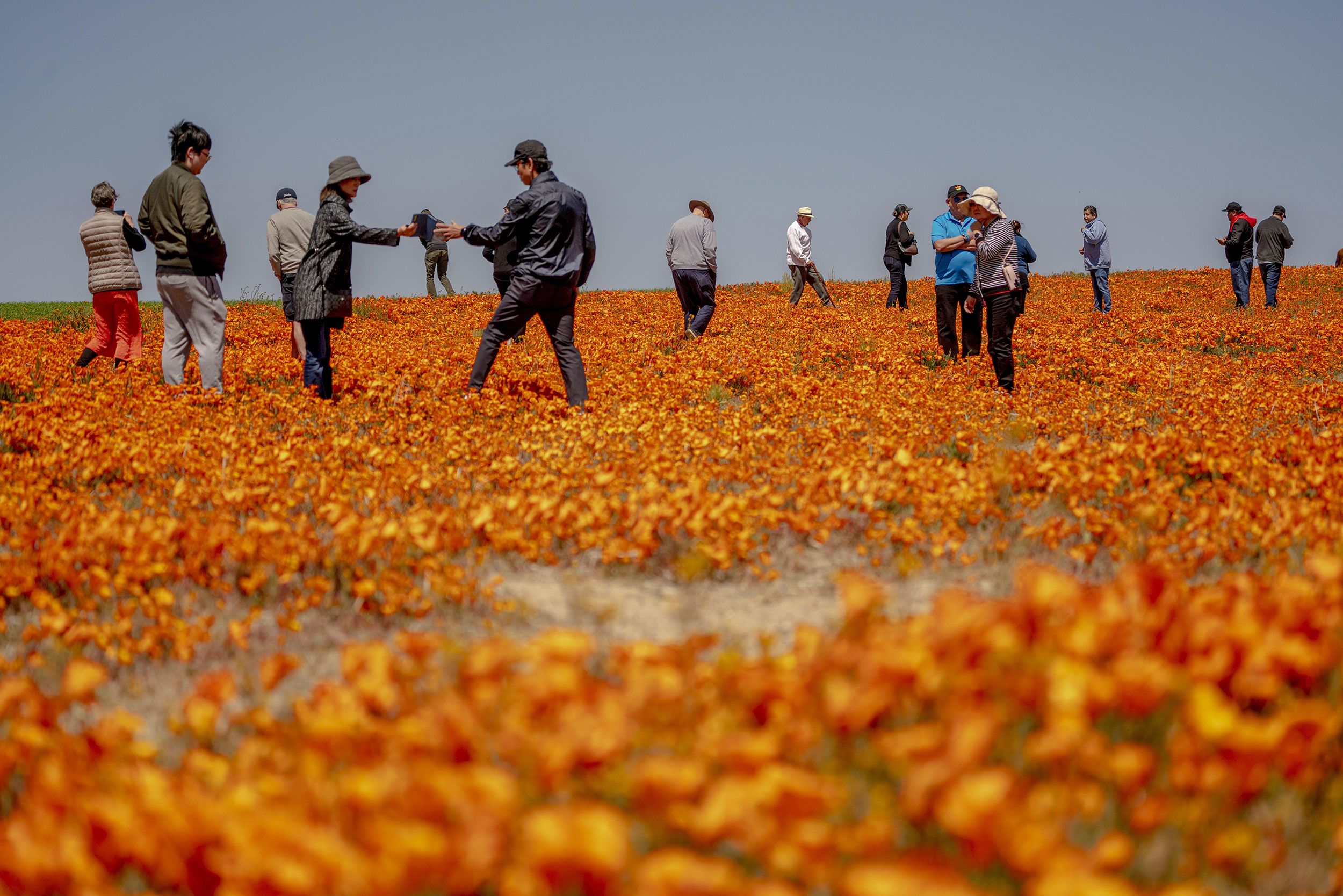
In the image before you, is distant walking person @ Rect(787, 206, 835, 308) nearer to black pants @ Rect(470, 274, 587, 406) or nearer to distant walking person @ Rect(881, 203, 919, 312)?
distant walking person @ Rect(881, 203, 919, 312)

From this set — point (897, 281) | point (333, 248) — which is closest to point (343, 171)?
point (333, 248)

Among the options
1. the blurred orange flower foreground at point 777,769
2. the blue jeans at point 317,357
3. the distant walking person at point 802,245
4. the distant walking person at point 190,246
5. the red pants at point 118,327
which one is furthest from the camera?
the distant walking person at point 802,245

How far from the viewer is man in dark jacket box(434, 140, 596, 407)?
831 cm

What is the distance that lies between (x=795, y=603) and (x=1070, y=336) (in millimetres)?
12849

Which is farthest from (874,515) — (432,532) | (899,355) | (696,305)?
(696,305)

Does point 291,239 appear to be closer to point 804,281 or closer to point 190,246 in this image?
point 190,246

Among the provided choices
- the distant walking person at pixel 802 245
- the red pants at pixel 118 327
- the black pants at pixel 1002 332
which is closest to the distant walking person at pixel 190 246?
the red pants at pixel 118 327

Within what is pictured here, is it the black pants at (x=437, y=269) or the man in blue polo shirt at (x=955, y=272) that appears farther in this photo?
the black pants at (x=437, y=269)

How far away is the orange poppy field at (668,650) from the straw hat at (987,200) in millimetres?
1929

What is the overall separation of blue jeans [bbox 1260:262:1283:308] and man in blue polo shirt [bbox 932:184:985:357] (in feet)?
38.6

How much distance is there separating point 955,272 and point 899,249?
7.89m

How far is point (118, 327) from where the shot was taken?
1061 cm

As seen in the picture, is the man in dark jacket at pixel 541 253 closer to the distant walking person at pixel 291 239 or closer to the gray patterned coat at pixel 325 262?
the gray patterned coat at pixel 325 262

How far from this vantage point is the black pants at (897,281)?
61.8 feet
